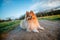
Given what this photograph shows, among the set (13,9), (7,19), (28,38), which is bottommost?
(28,38)

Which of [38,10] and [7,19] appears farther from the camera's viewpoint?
[7,19]

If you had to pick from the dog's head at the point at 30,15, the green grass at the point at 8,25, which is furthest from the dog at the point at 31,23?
the green grass at the point at 8,25

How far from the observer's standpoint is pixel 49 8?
2.04 m

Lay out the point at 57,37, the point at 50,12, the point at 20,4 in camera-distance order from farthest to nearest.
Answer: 1. the point at 20,4
2. the point at 50,12
3. the point at 57,37

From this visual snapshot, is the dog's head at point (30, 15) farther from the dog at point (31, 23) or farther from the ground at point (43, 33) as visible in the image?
the ground at point (43, 33)

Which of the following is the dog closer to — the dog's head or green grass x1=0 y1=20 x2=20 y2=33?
the dog's head

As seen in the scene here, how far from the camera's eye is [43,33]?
198 centimetres

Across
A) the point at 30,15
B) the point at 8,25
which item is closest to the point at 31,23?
the point at 30,15

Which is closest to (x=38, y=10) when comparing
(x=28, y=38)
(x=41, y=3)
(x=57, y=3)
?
(x=41, y=3)

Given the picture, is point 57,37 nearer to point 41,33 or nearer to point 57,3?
point 41,33

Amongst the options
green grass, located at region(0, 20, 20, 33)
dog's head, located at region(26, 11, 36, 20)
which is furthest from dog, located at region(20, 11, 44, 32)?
green grass, located at region(0, 20, 20, 33)

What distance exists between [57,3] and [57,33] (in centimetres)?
39

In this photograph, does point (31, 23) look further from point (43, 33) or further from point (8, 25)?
point (8, 25)

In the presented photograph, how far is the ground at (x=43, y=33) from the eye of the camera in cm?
194
